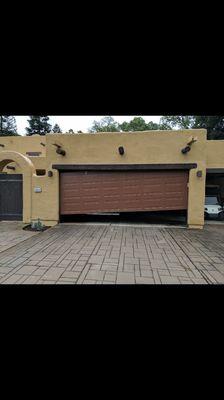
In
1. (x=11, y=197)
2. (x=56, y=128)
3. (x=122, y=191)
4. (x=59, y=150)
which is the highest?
(x=56, y=128)

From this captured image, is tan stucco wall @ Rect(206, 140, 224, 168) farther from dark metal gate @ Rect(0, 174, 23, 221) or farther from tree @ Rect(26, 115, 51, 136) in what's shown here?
tree @ Rect(26, 115, 51, 136)

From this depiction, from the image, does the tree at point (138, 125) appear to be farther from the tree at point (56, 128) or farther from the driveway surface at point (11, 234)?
the driveway surface at point (11, 234)

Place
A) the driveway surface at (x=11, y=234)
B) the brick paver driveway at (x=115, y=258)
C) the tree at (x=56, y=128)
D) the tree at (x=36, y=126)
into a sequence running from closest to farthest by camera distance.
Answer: the brick paver driveway at (x=115, y=258), the driveway surface at (x=11, y=234), the tree at (x=36, y=126), the tree at (x=56, y=128)

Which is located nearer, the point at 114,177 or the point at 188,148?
the point at 188,148

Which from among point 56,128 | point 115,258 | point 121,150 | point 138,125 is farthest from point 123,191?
point 56,128

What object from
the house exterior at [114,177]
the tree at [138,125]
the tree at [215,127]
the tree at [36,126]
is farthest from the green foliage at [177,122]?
the house exterior at [114,177]

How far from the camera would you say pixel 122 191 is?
9992mm

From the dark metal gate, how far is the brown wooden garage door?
195 cm

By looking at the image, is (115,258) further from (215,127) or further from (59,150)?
(215,127)

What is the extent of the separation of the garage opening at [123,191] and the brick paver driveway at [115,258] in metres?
1.73

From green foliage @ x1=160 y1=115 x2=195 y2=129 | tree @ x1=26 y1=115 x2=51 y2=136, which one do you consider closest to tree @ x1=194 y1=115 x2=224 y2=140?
green foliage @ x1=160 y1=115 x2=195 y2=129

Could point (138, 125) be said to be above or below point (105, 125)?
below

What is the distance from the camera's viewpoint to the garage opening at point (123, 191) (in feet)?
32.5

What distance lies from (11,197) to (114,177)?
4.77 m
